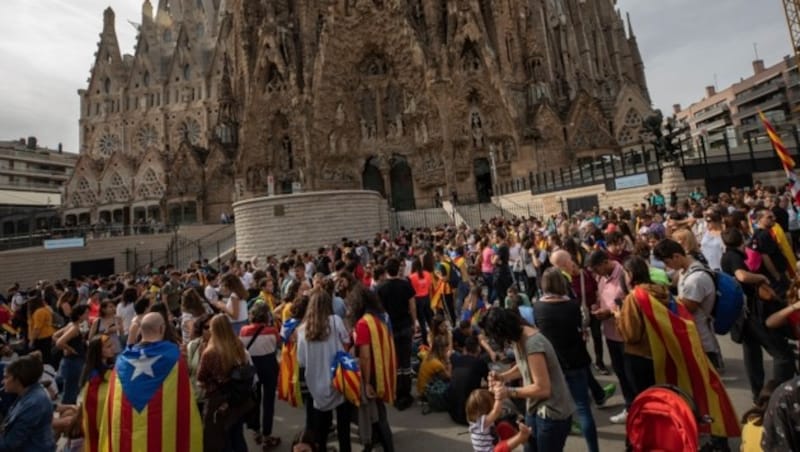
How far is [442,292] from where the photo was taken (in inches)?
330

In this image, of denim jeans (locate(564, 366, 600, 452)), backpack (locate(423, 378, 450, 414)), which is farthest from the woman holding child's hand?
backpack (locate(423, 378, 450, 414))

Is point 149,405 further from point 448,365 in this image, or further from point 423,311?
point 423,311

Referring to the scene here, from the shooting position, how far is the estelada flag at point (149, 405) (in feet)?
9.45

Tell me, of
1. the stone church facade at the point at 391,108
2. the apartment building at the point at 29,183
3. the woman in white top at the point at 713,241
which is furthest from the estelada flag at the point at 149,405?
the apartment building at the point at 29,183

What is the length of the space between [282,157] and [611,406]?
32695 millimetres

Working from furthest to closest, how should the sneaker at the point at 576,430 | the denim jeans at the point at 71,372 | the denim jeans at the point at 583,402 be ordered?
1. the denim jeans at the point at 71,372
2. the sneaker at the point at 576,430
3. the denim jeans at the point at 583,402

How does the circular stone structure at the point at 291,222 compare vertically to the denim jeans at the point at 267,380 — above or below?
above

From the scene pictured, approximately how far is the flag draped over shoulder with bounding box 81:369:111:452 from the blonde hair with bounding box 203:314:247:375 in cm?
80

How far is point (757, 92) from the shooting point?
55875 mm

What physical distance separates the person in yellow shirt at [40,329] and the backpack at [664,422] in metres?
8.72

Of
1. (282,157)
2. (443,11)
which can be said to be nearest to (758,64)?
(443,11)

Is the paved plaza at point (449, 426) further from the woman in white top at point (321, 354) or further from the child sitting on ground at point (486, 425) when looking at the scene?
the child sitting on ground at point (486, 425)

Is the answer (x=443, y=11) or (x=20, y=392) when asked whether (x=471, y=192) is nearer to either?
(x=443, y=11)

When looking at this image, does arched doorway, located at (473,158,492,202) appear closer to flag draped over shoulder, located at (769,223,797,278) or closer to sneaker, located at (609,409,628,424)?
flag draped over shoulder, located at (769,223,797,278)
